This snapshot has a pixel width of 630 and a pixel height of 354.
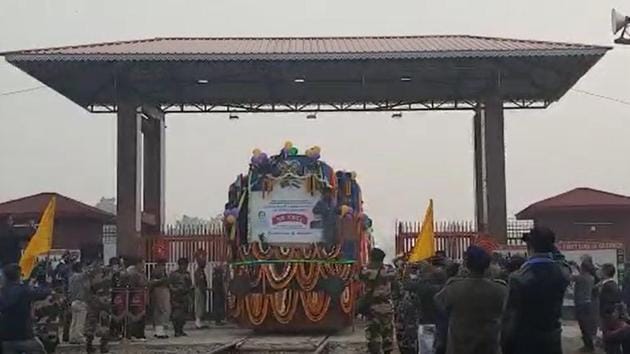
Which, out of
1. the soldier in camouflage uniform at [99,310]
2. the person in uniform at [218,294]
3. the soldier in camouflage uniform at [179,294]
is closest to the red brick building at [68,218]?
the person in uniform at [218,294]

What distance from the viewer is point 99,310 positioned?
701 inches

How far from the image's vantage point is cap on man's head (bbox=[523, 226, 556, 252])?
8.02 meters

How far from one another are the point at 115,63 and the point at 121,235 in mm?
4824

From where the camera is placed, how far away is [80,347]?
63.8 feet

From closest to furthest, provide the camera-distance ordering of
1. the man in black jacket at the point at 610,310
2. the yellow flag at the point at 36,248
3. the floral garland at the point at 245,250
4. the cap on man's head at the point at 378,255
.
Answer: the man in black jacket at the point at 610,310, the cap on man's head at the point at 378,255, the yellow flag at the point at 36,248, the floral garland at the point at 245,250

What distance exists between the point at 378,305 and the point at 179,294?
8.40 meters

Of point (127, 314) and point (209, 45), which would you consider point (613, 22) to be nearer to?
point (127, 314)

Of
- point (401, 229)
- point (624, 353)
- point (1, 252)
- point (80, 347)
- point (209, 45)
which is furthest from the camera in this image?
point (209, 45)

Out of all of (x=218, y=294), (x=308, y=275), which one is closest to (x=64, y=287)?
(x=218, y=294)

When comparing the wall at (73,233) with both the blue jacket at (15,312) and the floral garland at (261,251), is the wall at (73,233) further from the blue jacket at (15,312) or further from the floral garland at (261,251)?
the blue jacket at (15,312)

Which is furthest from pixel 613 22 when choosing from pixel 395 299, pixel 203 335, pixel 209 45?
pixel 209 45

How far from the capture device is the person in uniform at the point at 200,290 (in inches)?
952

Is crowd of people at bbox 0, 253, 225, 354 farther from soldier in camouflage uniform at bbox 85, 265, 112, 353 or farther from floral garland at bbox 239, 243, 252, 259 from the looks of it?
floral garland at bbox 239, 243, 252, 259

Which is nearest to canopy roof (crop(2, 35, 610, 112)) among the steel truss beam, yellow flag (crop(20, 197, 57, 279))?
the steel truss beam
